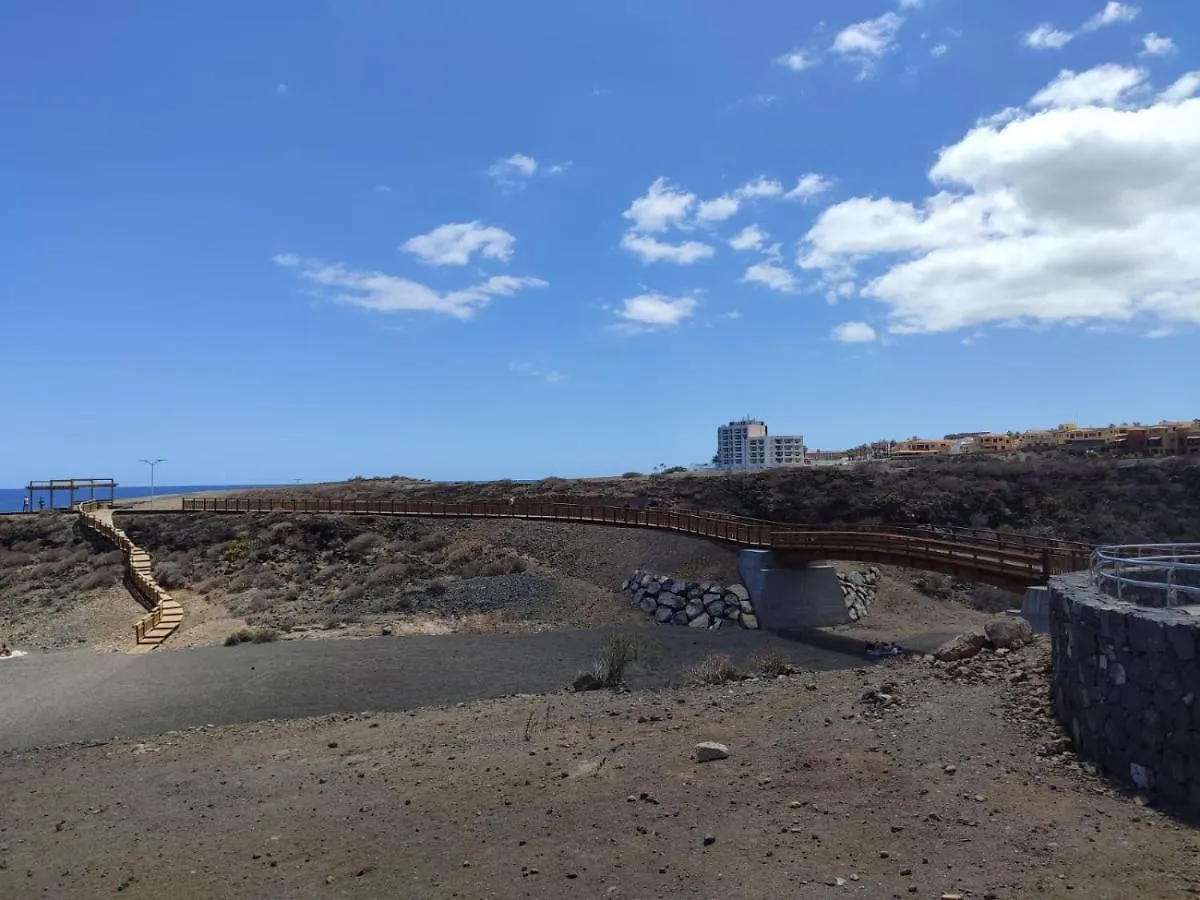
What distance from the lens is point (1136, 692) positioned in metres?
7.80

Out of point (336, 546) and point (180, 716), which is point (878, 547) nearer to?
point (180, 716)

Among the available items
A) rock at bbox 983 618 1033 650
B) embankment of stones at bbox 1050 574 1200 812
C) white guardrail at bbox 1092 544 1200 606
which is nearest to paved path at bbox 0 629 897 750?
rock at bbox 983 618 1033 650

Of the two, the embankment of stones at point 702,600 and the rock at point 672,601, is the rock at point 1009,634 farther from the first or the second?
the rock at point 672,601

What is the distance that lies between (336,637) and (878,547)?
1992 centimetres

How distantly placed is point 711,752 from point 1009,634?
21.3 ft

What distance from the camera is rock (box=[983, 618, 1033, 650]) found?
13.8 meters

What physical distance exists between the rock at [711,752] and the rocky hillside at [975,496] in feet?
126

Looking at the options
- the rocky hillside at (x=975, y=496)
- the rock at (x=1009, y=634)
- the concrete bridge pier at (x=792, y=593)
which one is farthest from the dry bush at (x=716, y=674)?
the rocky hillside at (x=975, y=496)

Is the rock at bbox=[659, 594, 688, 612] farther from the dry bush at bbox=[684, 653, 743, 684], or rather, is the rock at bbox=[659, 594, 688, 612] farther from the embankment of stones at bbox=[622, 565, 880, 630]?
the dry bush at bbox=[684, 653, 743, 684]

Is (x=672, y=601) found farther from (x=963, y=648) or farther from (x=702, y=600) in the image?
(x=963, y=648)

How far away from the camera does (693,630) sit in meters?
31.5

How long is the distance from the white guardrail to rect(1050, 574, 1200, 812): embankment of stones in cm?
28

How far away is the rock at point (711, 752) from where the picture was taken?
10.4 m

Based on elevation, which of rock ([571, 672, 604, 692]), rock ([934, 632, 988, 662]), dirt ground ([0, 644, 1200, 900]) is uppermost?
rock ([934, 632, 988, 662])
